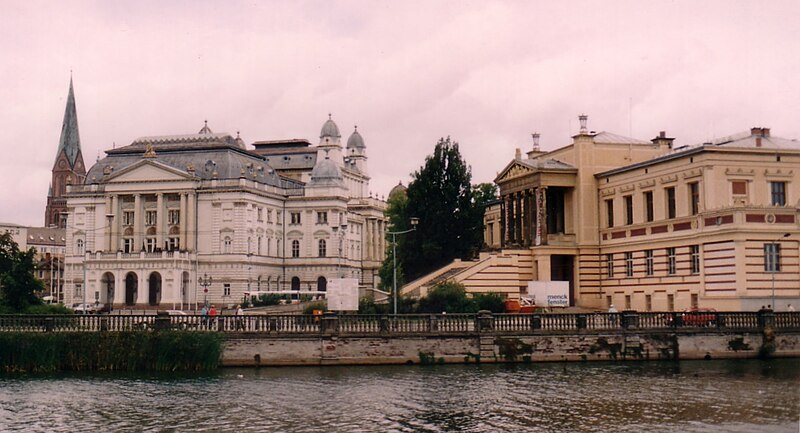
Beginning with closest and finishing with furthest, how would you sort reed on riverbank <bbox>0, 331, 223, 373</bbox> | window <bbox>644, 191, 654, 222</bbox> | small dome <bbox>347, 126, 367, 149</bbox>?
reed on riverbank <bbox>0, 331, 223, 373</bbox> < window <bbox>644, 191, 654, 222</bbox> < small dome <bbox>347, 126, 367, 149</bbox>

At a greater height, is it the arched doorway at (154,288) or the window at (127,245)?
the window at (127,245)

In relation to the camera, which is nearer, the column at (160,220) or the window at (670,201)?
the window at (670,201)

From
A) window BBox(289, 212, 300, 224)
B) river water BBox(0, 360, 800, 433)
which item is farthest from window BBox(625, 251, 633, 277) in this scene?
window BBox(289, 212, 300, 224)

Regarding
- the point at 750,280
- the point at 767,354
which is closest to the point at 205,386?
the point at 767,354

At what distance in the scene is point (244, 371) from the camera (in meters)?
48.0

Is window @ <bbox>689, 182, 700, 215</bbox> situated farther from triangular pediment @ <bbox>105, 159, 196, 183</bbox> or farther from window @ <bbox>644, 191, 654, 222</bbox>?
triangular pediment @ <bbox>105, 159, 196, 183</bbox>

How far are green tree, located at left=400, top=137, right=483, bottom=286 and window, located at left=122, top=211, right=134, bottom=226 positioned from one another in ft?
148

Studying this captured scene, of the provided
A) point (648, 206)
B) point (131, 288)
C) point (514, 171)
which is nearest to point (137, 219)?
point (131, 288)

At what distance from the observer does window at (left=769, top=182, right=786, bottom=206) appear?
63750mm

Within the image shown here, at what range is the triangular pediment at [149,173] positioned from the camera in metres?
119

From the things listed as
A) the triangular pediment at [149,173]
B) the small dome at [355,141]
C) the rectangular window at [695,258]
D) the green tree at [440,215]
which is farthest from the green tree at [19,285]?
the small dome at [355,141]

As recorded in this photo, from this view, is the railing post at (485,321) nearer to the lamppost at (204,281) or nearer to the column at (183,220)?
the lamppost at (204,281)

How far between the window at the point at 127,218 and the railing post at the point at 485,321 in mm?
79786

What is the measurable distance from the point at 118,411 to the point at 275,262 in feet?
298
